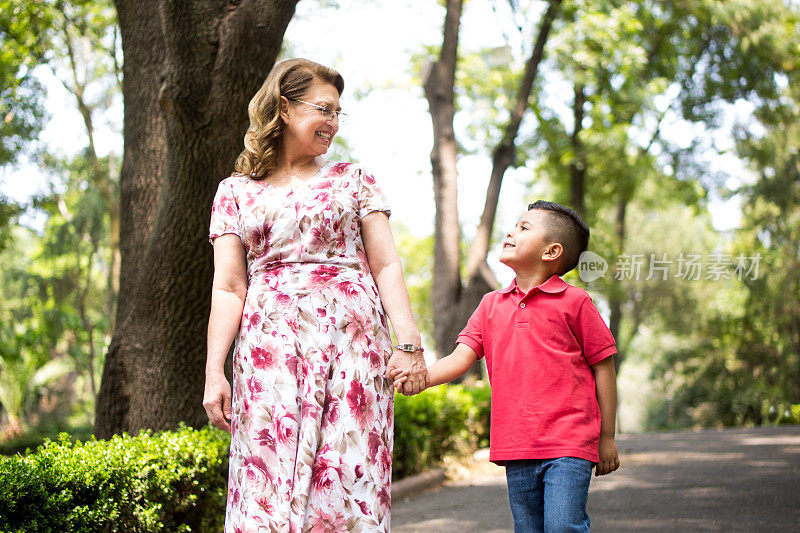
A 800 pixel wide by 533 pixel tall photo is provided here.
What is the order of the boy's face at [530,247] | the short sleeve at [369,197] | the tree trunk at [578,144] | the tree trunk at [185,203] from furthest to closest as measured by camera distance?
1. the tree trunk at [578,144]
2. the tree trunk at [185,203]
3. the boy's face at [530,247]
4. the short sleeve at [369,197]

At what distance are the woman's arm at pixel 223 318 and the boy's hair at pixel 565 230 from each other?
1.15 meters

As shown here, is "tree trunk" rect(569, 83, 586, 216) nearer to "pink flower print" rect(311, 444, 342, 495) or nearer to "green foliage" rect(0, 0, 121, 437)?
"green foliage" rect(0, 0, 121, 437)

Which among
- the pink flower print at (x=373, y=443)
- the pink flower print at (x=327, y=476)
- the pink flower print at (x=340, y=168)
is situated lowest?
the pink flower print at (x=327, y=476)

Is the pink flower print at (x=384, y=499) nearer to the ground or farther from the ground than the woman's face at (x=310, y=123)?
nearer to the ground

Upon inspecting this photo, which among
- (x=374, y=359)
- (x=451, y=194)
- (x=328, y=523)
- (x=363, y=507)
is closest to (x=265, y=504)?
(x=328, y=523)

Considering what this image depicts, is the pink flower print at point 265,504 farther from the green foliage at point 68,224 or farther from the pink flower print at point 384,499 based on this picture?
the green foliage at point 68,224

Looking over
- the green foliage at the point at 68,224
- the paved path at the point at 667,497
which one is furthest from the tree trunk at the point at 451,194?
the green foliage at the point at 68,224

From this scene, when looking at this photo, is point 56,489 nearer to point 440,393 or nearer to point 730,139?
point 440,393

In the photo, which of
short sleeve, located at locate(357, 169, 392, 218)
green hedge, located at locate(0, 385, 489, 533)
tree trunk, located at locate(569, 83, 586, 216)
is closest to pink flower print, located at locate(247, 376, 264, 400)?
short sleeve, located at locate(357, 169, 392, 218)

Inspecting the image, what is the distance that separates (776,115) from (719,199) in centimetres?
308

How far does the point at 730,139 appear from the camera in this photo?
19688 millimetres

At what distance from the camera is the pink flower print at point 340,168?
3021mm

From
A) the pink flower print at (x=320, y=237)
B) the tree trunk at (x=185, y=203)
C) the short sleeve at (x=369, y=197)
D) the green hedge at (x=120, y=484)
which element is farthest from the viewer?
the tree trunk at (x=185, y=203)

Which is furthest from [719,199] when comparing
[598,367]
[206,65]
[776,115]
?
[598,367]
